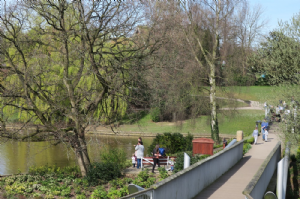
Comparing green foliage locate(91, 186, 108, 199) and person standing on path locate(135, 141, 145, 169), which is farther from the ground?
person standing on path locate(135, 141, 145, 169)

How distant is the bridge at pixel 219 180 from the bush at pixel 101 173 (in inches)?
162

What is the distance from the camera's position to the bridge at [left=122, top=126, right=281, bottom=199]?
9773 millimetres

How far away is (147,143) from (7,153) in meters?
12.2

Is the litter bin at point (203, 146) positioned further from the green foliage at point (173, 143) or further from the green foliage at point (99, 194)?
the green foliage at point (99, 194)

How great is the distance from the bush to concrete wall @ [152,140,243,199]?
4.09 meters

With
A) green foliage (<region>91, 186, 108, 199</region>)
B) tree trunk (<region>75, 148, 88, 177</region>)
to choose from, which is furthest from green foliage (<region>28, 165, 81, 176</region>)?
green foliage (<region>91, 186, 108, 199</region>)

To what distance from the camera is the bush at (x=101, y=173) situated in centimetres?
1518

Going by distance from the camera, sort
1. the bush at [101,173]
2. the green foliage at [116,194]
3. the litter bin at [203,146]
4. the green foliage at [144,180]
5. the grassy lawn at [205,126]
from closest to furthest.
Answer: the green foliage at [116,194]
the green foliage at [144,180]
the bush at [101,173]
the litter bin at [203,146]
the grassy lawn at [205,126]

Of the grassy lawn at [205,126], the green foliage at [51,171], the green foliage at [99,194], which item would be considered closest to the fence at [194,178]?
the green foliage at [99,194]

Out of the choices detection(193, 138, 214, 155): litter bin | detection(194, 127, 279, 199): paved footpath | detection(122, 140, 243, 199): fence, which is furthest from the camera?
detection(193, 138, 214, 155): litter bin

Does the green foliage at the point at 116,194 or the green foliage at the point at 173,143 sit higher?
the green foliage at the point at 173,143

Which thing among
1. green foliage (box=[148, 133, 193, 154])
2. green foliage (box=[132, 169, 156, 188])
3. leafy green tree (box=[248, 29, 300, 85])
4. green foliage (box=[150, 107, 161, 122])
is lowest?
green foliage (box=[132, 169, 156, 188])

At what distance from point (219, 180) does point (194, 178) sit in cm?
303

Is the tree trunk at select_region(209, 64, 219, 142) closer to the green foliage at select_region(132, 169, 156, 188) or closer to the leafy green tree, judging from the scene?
the leafy green tree
